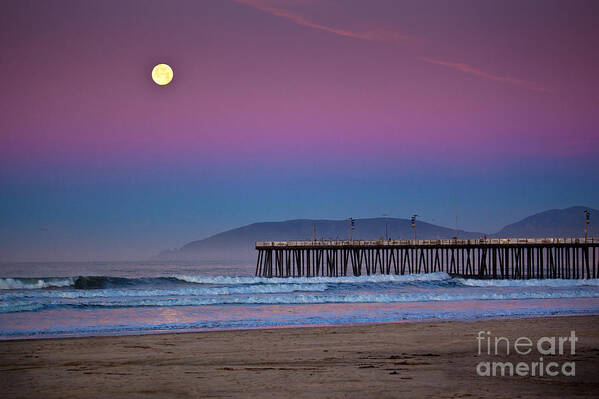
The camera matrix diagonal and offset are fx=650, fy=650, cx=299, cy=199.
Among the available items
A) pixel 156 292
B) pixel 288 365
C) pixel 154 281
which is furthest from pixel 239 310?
pixel 154 281

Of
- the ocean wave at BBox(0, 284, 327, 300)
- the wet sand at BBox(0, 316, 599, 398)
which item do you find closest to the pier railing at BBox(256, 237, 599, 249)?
the ocean wave at BBox(0, 284, 327, 300)

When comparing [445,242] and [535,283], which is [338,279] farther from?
[535,283]

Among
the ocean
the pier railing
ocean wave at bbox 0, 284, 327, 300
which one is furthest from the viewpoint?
the pier railing

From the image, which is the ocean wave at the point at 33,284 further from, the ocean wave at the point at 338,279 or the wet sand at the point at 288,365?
the wet sand at the point at 288,365

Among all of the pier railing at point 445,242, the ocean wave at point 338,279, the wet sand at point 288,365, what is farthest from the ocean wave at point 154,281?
the wet sand at point 288,365

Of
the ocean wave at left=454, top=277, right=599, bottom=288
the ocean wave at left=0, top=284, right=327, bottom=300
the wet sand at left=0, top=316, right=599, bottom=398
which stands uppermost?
the wet sand at left=0, top=316, right=599, bottom=398

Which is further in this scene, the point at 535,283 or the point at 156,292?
the point at 535,283

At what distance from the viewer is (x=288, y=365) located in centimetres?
1292

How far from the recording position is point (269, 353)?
47.4 ft

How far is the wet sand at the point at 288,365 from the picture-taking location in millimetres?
10547

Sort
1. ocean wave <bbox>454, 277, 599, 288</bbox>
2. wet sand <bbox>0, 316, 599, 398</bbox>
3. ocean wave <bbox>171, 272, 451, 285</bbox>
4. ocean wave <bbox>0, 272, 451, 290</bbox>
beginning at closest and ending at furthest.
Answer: wet sand <bbox>0, 316, 599, 398</bbox>
ocean wave <bbox>454, 277, 599, 288</bbox>
ocean wave <bbox>0, 272, 451, 290</bbox>
ocean wave <bbox>171, 272, 451, 285</bbox>

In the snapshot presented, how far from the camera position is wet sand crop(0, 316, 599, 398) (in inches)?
415

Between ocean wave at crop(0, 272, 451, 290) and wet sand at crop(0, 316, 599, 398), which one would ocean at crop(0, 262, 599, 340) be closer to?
wet sand at crop(0, 316, 599, 398)

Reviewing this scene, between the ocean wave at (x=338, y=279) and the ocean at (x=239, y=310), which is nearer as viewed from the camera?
the ocean at (x=239, y=310)
